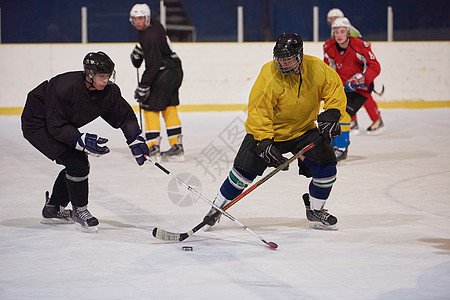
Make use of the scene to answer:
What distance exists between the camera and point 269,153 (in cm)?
314

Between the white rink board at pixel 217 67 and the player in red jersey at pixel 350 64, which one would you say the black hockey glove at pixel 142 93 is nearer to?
the player in red jersey at pixel 350 64

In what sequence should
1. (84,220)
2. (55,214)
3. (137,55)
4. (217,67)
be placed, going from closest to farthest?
(84,220), (55,214), (137,55), (217,67)

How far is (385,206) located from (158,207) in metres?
1.24

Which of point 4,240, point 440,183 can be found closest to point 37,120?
point 4,240

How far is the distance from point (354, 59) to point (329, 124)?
8.67 ft

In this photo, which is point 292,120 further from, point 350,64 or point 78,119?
point 350,64

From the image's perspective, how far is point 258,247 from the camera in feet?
10.2

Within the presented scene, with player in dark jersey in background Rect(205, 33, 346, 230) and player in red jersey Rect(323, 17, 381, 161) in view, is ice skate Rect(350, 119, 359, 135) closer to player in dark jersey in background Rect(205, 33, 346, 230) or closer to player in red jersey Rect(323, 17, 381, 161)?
player in red jersey Rect(323, 17, 381, 161)

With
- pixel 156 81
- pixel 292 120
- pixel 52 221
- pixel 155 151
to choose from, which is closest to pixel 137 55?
pixel 156 81

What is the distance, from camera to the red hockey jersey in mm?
5672

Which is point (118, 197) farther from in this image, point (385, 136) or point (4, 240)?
point (385, 136)

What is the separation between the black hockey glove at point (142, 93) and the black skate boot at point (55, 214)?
229cm

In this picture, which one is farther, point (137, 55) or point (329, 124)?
point (137, 55)

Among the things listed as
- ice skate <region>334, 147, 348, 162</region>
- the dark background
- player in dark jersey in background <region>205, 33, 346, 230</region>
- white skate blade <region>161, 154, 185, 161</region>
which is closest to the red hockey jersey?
ice skate <region>334, 147, 348, 162</region>
